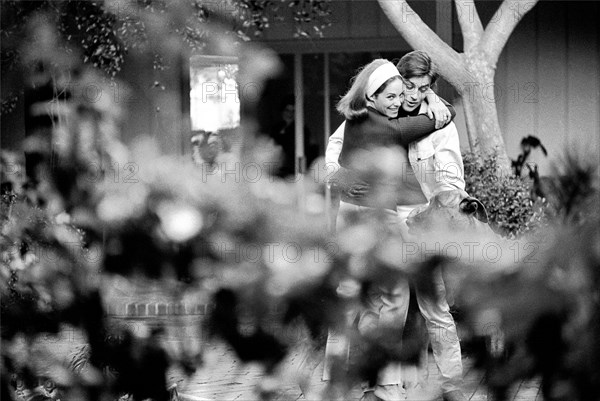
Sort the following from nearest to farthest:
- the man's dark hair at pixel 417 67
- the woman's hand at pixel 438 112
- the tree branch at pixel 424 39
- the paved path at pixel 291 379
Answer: the paved path at pixel 291 379 < the woman's hand at pixel 438 112 < the man's dark hair at pixel 417 67 < the tree branch at pixel 424 39

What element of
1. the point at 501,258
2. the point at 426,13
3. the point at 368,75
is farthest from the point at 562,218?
the point at 426,13

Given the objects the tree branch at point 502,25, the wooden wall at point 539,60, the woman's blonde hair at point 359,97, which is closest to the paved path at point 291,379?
the woman's blonde hair at point 359,97

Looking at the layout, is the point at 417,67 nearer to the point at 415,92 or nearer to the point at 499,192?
the point at 415,92

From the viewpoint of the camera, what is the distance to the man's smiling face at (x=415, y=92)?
5.04 meters

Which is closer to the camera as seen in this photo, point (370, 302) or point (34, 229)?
point (370, 302)

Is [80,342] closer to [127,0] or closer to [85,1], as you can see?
[127,0]

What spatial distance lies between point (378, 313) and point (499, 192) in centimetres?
606

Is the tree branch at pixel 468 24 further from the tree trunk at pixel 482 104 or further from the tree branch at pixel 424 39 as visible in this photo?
the tree branch at pixel 424 39

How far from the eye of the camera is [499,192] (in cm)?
731

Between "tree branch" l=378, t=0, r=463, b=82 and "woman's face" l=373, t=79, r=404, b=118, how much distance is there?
2.70 m

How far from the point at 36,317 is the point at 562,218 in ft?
A: 2.65

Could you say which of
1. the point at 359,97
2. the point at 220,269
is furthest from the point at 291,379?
the point at 359,97

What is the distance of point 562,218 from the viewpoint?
4.07 feet

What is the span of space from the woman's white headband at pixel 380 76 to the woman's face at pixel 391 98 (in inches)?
1.4
